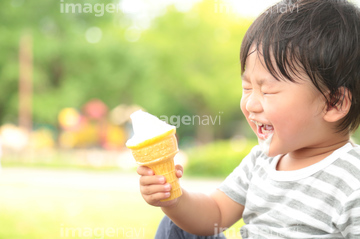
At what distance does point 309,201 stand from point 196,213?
531 mm

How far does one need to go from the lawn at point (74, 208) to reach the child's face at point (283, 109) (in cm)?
238

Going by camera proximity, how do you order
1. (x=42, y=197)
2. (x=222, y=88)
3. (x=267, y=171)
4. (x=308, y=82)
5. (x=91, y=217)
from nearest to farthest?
(x=308, y=82), (x=267, y=171), (x=91, y=217), (x=42, y=197), (x=222, y=88)

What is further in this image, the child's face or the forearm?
the forearm

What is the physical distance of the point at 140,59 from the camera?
17125mm

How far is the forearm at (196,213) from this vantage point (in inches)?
78.5

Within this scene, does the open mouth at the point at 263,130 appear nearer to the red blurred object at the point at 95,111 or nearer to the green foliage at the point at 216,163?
the green foliage at the point at 216,163

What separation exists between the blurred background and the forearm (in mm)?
4348

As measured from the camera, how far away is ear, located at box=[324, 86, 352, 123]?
5.67 feet

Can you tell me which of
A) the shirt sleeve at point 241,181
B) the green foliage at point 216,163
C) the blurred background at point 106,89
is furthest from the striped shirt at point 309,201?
the green foliage at point 216,163

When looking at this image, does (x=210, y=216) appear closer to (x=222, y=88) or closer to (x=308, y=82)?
(x=308, y=82)

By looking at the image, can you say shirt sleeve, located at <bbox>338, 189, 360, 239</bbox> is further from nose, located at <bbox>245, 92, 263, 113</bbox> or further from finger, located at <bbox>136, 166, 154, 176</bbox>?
finger, located at <bbox>136, 166, 154, 176</bbox>

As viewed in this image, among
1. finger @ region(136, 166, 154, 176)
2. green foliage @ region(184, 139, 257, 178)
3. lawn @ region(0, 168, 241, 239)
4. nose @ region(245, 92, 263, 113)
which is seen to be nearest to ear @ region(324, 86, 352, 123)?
nose @ region(245, 92, 263, 113)

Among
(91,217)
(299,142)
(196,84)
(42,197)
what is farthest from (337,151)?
(196,84)

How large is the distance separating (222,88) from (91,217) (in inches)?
562
